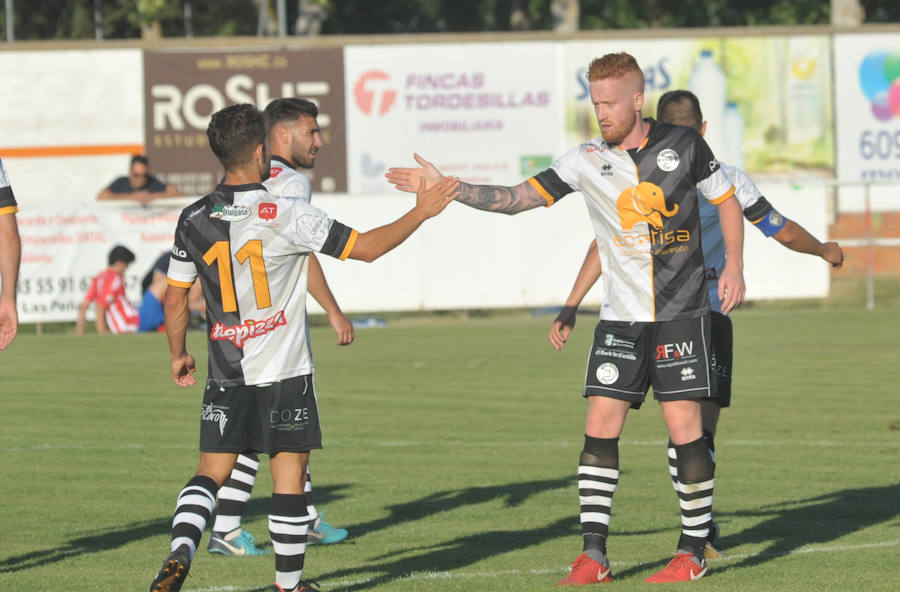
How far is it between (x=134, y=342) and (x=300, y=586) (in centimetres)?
1449

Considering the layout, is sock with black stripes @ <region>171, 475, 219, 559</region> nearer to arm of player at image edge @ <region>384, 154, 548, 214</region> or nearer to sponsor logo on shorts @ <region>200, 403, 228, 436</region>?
sponsor logo on shorts @ <region>200, 403, 228, 436</region>

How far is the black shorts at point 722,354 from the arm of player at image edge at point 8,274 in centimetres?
329

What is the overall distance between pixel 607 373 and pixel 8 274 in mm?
2689

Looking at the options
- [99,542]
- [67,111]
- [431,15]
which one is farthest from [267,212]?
[431,15]

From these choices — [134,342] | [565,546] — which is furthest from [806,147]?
[565,546]

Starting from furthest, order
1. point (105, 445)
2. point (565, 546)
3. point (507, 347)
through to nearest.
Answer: point (507, 347)
point (105, 445)
point (565, 546)

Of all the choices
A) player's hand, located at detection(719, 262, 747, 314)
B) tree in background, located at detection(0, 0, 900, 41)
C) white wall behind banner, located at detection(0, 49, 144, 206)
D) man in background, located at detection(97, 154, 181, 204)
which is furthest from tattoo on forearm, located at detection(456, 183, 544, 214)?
tree in background, located at detection(0, 0, 900, 41)

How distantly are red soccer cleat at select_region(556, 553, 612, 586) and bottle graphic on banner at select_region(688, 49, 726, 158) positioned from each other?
25.8 metres

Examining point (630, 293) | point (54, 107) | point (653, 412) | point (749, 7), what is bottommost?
point (653, 412)

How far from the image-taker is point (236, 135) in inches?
253

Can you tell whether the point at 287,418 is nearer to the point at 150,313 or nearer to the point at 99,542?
the point at 99,542

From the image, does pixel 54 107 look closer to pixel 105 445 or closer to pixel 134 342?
pixel 134 342

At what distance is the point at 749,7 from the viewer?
55.6m

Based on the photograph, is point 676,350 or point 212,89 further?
point 212,89
